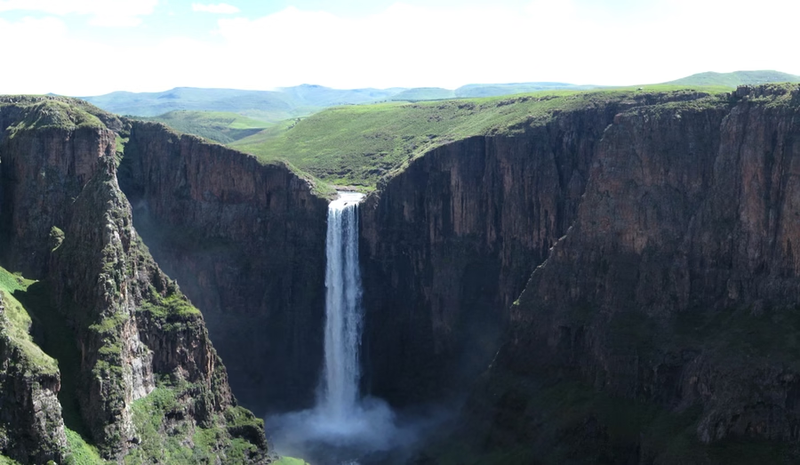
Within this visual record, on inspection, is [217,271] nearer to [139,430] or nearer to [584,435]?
[139,430]

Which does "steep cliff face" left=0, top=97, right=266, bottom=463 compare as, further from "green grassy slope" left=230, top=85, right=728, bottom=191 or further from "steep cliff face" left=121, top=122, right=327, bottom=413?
"green grassy slope" left=230, top=85, right=728, bottom=191

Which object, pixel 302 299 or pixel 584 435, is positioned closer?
pixel 584 435

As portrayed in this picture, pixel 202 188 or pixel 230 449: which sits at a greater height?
pixel 202 188

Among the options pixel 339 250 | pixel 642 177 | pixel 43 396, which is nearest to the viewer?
pixel 43 396

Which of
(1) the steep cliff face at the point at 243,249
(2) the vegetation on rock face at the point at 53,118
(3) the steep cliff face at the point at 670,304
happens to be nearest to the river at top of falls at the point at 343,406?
(1) the steep cliff face at the point at 243,249

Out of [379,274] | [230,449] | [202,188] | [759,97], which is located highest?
[759,97]

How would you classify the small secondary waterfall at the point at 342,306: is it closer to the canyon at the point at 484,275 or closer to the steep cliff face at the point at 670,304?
the canyon at the point at 484,275

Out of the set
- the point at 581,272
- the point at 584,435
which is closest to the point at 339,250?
the point at 581,272

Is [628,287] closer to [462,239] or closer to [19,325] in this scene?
[462,239]
